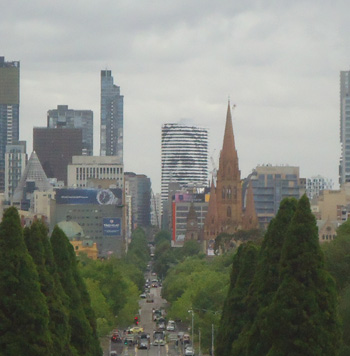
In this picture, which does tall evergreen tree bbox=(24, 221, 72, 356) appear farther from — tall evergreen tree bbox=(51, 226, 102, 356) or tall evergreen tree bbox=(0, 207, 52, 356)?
tall evergreen tree bbox=(51, 226, 102, 356)

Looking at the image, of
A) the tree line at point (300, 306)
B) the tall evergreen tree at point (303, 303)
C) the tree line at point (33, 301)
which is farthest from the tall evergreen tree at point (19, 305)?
the tall evergreen tree at point (303, 303)

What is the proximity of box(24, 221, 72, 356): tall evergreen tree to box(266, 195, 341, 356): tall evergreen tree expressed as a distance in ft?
38.3

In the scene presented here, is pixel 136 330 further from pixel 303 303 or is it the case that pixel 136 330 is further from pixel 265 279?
pixel 303 303

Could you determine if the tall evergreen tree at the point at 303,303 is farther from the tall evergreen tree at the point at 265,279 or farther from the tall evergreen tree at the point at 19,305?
the tall evergreen tree at the point at 19,305

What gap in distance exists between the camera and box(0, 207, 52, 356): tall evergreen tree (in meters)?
76.4

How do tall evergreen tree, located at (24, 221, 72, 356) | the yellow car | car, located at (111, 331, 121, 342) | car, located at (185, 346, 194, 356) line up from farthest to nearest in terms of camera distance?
the yellow car
car, located at (111, 331, 121, 342)
car, located at (185, 346, 194, 356)
tall evergreen tree, located at (24, 221, 72, 356)

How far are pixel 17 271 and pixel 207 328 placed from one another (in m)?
63.4

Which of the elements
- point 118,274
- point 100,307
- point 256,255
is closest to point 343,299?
point 256,255

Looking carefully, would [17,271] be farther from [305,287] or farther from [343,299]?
[343,299]

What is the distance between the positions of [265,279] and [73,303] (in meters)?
14.8

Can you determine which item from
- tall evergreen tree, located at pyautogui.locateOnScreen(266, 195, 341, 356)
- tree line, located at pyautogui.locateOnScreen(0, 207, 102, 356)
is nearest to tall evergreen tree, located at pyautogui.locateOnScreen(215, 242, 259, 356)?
tree line, located at pyautogui.locateOnScreen(0, 207, 102, 356)

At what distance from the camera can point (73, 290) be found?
95.3m

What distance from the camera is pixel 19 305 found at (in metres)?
76.5

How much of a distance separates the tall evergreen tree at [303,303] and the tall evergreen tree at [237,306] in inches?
698
